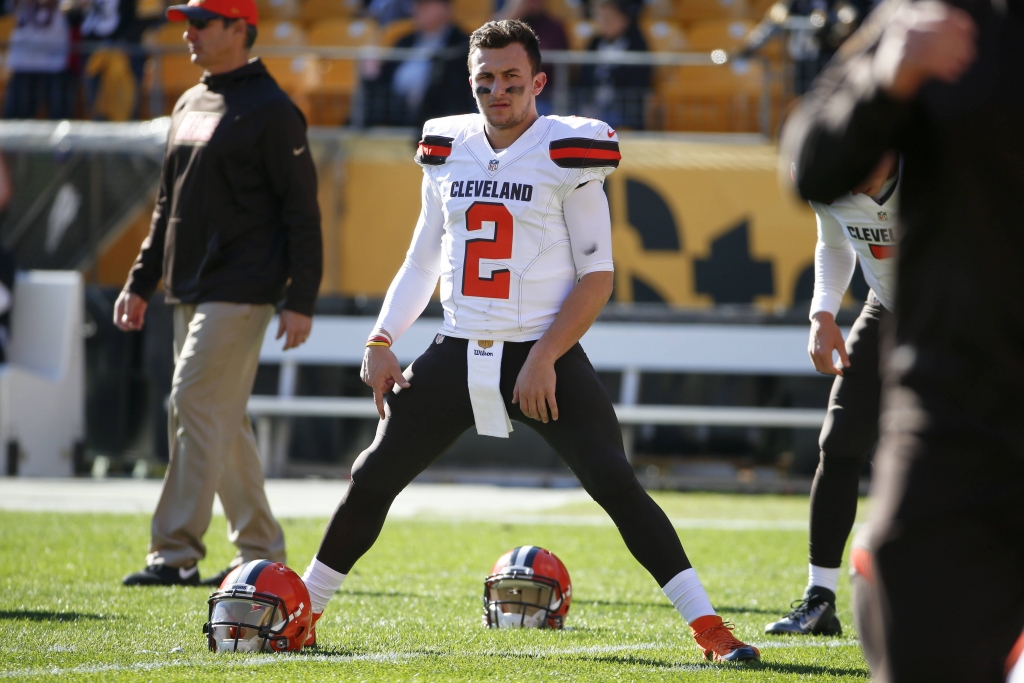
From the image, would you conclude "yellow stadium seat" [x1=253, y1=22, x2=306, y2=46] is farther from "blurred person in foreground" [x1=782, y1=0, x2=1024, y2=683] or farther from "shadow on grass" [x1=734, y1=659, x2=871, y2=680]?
"blurred person in foreground" [x1=782, y1=0, x2=1024, y2=683]

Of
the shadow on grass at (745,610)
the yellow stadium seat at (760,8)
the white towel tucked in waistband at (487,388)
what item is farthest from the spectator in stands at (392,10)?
the white towel tucked in waistband at (487,388)

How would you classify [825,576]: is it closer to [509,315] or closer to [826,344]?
[826,344]

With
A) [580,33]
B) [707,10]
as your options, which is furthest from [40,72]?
[707,10]

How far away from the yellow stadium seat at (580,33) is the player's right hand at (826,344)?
912 cm

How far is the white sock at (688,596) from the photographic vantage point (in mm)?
3678

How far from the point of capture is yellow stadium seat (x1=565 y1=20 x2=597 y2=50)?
13.1 meters

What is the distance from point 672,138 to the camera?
11.2 meters

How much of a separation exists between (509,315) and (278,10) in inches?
465

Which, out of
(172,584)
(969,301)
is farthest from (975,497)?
(172,584)

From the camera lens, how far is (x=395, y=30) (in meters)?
13.3

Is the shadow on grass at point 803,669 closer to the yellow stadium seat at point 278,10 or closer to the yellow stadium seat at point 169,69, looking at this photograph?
the yellow stadium seat at point 169,69

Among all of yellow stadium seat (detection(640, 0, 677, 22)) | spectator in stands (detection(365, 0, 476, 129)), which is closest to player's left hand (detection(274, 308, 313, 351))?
spectator in stands (detection(365, 0, 476, 129))

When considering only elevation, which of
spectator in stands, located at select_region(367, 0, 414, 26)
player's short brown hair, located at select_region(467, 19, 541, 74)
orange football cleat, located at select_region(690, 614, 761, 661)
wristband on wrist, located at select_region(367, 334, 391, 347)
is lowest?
orange football cleat, located at select_region(690, 614, 761, 661)

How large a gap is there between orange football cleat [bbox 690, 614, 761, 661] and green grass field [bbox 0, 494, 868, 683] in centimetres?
6
